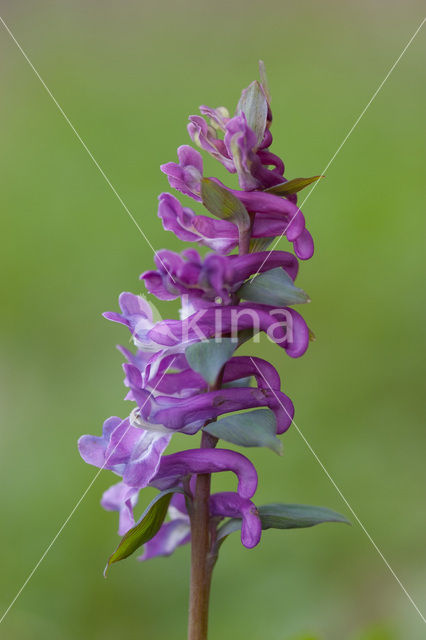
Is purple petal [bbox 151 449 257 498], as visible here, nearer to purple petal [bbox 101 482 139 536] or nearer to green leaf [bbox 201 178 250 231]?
purple petal [bbox 101 482 139 536]

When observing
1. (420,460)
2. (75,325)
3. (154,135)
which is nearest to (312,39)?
(154,135)

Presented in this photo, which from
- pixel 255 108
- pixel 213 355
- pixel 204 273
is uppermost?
pixel 255 108

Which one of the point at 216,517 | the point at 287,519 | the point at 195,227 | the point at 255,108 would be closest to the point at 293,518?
the point at 287,519

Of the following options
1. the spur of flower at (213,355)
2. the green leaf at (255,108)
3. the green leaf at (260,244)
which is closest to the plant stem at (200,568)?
the spur of flower at (213,355)

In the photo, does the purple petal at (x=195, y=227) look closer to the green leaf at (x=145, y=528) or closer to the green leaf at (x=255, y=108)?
the green leaf at (x=255, y=108)

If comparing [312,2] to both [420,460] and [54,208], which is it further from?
[420,460]

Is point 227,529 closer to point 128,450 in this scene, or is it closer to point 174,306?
point 128,450
